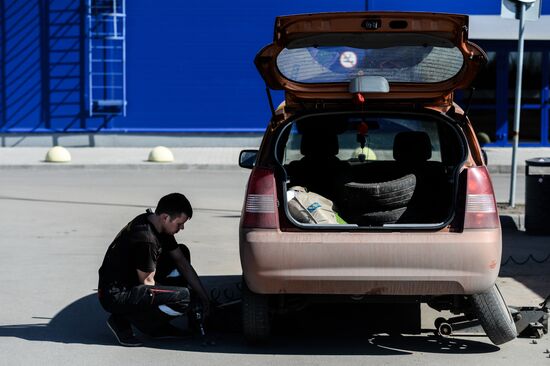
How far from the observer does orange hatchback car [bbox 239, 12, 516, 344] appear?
6.40 m

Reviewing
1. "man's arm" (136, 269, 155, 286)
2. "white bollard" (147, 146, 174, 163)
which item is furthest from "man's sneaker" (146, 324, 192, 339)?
"white bollard" (147, 146, 174, 163)

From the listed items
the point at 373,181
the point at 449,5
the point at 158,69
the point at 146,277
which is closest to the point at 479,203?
the point at 373,181

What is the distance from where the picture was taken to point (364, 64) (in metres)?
7.00

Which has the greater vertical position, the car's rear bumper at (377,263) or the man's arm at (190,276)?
the car's rear bumper at (377,263)

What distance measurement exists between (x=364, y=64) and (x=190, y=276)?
184 centimetres

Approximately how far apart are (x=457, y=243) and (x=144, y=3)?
65.0 ft

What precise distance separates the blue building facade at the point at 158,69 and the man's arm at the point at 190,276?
1836 cm

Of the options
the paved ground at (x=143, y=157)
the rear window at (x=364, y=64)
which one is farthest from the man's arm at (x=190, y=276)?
the paved ground at (x=143, y=157)

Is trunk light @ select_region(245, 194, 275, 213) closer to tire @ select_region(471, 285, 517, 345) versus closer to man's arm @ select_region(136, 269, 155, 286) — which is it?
man's arm @ select_region(136, 269, 155, 286)

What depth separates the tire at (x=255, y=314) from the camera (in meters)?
6.72

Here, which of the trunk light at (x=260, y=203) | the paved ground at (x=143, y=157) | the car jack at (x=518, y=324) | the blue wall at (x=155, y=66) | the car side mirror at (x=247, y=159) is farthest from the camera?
the blue wall at (x=155, y=66)

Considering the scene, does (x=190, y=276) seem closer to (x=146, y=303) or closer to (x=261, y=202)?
(x=146, y=303)

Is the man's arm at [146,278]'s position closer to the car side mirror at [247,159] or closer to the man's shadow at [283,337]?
the man's shadow at [283,337]

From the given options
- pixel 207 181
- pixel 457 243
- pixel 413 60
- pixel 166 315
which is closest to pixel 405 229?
pixel 457 243
